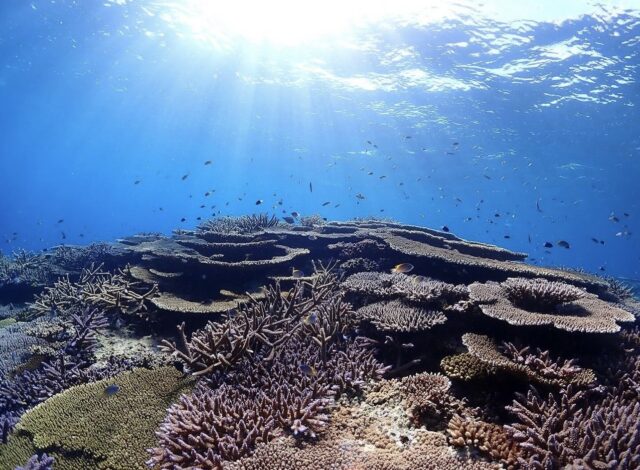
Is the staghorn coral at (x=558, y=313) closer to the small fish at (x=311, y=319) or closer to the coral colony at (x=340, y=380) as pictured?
the coral colony at (x=340, y=380)

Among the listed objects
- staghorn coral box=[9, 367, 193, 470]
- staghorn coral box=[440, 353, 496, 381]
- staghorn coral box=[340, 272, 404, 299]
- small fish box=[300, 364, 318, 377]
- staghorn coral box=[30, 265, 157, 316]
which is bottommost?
staghorn coral box=[30, 265, 157, 316]

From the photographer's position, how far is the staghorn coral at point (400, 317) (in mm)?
5441

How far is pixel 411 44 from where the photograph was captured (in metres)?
26.4

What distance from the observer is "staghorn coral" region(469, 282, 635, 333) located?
4.65 metres

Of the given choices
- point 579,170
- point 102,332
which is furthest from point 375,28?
point 579,170

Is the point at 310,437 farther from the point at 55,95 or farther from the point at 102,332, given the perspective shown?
the point at 55,95

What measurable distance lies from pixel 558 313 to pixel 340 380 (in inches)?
136

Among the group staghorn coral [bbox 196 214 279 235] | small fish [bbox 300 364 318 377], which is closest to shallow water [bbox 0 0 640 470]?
small fish [bbox 300 364 318 377]

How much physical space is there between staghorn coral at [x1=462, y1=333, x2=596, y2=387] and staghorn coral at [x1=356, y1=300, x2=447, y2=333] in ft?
2.60

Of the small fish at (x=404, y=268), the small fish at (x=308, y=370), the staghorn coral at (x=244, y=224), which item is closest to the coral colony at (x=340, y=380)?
the small fish at (x=308, y=370)

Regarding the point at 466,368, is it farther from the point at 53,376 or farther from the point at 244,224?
the point at 244,224

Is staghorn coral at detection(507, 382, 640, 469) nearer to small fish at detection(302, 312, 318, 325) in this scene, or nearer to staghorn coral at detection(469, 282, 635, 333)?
staghorn coral at detection(469, 282, 635, 333)

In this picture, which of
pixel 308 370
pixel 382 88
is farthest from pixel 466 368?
pixel 382 88

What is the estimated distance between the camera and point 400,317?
5.72 metres
